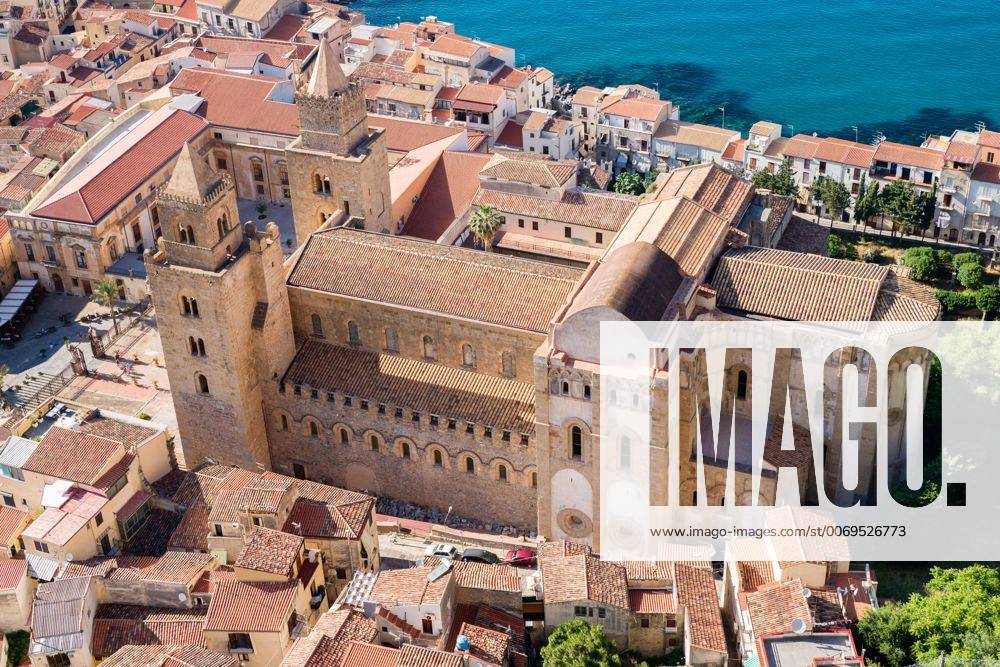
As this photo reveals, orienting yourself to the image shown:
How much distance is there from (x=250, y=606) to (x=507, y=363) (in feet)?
56.2

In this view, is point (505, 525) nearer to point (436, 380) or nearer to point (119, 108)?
point (436, 380)

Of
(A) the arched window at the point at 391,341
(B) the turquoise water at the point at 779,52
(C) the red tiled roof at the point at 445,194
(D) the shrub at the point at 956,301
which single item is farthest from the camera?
(B) the turquoise water at the point at 779,52

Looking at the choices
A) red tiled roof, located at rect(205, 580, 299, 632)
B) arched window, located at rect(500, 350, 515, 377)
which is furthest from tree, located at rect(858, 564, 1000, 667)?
red tiled roof, located at rect(205, 580, 299, 632)

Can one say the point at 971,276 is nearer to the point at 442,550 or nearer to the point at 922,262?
the point at 922,262

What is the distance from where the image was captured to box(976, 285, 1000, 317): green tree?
7950 centimetres

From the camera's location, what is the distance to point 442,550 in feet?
183

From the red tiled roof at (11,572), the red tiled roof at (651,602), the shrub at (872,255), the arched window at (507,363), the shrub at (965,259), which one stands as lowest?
the shrub at (872,255)

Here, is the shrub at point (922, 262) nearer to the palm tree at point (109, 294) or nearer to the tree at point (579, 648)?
the tree at point (579, 648)

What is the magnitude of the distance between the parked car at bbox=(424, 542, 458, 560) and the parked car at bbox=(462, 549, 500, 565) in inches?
21.5

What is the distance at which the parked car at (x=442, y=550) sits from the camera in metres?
55.6

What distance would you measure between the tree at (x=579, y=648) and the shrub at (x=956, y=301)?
45563 mm

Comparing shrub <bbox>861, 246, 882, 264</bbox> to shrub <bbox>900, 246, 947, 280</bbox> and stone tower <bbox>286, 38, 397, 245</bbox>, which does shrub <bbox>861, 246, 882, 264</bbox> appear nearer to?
shrub <bbox>900, 246, 947, 280</bbox>

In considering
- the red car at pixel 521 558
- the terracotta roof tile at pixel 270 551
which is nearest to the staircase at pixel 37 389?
the terracotta roof tile at pixel 270 551

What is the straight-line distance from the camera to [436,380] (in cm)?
5794
